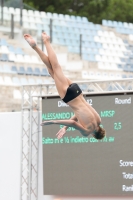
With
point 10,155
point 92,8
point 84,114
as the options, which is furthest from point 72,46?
point 84,114

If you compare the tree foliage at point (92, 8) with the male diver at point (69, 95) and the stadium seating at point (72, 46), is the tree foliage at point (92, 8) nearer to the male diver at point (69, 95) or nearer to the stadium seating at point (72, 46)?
the stadium seating at point (72, 46)

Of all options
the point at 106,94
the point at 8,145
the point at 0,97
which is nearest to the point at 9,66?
the point at 0,97

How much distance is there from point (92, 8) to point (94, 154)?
21270 mm

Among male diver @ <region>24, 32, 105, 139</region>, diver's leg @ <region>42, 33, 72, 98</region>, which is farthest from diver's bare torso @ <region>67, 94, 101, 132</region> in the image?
diver's leg @ <region>42, 33, 72, 98</region>

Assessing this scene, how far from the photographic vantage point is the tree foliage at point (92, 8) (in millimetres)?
32469

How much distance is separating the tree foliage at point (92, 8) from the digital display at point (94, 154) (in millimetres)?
18967

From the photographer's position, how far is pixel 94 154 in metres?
12.8

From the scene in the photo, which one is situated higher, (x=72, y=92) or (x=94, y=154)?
(x=94, y=154)

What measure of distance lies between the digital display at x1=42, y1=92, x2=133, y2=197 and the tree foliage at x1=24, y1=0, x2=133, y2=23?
19.0 m

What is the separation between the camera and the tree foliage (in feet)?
Result: 107

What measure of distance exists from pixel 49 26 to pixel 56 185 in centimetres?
980

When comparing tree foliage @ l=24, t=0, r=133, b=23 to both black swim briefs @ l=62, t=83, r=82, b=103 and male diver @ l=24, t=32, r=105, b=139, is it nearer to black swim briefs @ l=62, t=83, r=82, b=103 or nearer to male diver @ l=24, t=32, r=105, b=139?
male diver @ l=24, t=32, r=105, b=139

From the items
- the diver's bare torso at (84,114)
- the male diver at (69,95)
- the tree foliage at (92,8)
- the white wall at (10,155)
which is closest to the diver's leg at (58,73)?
the male diver at (69,95)

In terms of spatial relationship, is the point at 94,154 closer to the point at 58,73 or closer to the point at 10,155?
the point at 10,155
